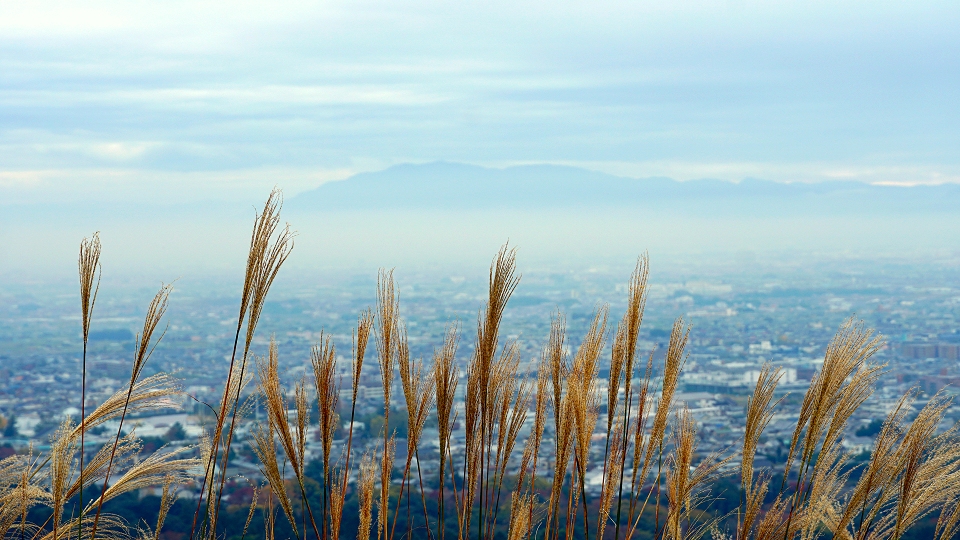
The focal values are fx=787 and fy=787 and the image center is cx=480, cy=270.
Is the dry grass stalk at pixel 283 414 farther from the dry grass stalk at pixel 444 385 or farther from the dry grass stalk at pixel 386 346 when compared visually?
the dry grass stalk at pixel 444 385

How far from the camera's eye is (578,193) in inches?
2980

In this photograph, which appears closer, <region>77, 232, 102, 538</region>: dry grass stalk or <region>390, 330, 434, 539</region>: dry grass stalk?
<region>77, 232, 102, 538</region>: dry grass stalk

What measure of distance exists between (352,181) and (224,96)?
74.5 meters

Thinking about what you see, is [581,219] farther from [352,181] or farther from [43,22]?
[43,22]

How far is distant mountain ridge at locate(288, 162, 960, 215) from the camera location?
6669 cm

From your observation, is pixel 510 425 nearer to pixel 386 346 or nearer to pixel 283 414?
pixel 386 346

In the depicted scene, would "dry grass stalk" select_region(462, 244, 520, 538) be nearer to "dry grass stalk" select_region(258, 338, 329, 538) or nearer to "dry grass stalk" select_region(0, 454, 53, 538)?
"dry grass stalk" select_region(258, 338, 329, 538)

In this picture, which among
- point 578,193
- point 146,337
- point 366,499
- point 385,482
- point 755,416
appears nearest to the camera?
point 146,337

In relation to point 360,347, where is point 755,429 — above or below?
below

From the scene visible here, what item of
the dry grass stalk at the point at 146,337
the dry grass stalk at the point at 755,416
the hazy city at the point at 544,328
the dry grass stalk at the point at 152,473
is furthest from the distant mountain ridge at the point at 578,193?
the dry grass stalk at the point at 755,416

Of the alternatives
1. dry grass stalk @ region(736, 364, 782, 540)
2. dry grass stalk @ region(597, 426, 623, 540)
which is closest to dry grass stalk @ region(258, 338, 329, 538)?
dry grass stalk @ region(597, 426, 623, 540)

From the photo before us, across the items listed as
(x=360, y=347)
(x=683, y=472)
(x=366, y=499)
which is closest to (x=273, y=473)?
(x=366, y=499)

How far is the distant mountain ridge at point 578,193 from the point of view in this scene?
66688mm

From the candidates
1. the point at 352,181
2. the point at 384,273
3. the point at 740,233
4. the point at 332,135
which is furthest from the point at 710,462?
the point at 352,181
